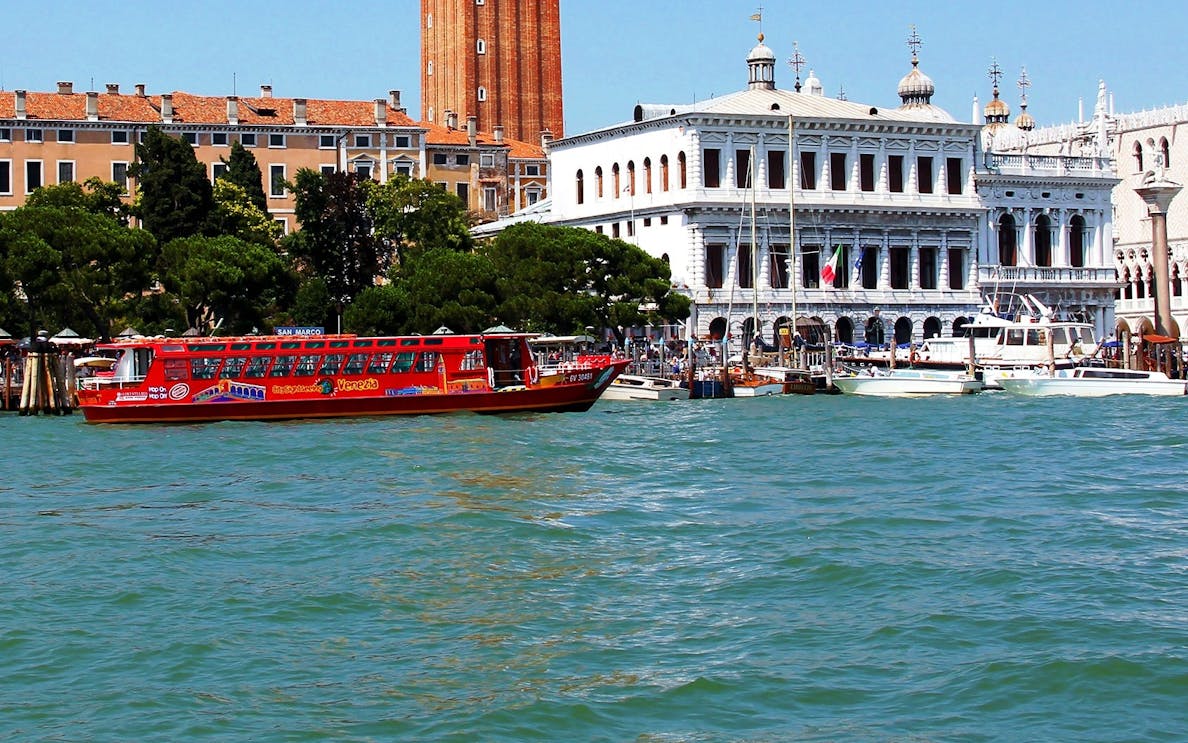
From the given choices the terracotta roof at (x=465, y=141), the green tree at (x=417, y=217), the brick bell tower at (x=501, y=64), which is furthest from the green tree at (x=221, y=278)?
the brick bell tower at (x=501, y=64)

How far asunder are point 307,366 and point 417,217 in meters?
19.4

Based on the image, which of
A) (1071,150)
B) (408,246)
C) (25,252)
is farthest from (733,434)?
(1071,150)

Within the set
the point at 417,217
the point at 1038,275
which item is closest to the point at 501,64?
the point at 1038,275

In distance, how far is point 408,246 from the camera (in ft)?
191

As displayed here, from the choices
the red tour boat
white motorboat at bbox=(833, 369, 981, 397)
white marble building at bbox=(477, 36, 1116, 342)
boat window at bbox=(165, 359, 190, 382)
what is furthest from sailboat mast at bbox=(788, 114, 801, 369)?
boat window at bbox=(165, 359, 190, 382)

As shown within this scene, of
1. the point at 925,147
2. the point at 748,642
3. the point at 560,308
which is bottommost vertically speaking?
the point at 748,642

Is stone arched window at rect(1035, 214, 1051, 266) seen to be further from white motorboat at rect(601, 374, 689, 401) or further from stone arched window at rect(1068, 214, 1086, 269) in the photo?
white motorboat at rect(601, 374, 689, 401)

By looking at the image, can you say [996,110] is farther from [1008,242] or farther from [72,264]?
[72,264]

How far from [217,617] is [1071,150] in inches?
2882

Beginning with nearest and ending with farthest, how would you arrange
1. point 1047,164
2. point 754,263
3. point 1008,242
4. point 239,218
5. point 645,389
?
point 645,389 → point 754,263 → point 239,218 → point 1008,242 → point 1047,164

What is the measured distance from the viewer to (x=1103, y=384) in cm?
4381

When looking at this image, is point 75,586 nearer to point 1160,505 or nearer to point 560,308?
point 1160,505

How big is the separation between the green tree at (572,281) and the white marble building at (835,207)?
14.9 feet

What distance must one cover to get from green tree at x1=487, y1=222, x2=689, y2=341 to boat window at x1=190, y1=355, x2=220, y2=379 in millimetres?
13185
